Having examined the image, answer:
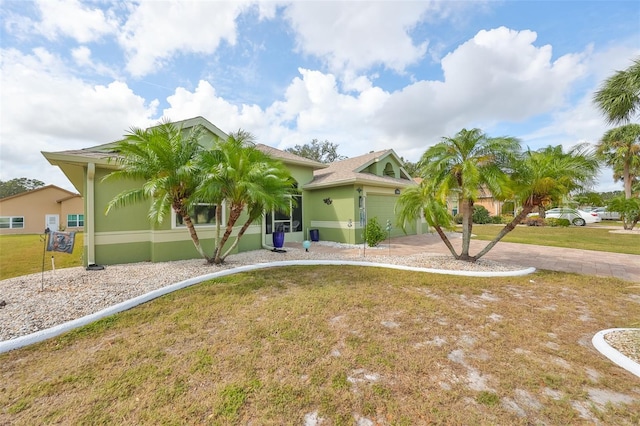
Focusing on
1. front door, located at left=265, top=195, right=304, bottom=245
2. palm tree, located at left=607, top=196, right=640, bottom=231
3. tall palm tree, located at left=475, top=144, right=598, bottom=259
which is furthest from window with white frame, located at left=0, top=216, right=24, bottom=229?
palm tree, located at left=607, top=196, right=640, bottom=231

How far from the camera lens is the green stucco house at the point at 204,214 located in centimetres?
775

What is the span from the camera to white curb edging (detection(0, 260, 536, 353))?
381 cm

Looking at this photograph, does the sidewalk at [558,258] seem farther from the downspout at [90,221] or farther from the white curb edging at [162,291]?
the downspout at [90,221]

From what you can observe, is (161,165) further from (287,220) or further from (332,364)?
(287,220)

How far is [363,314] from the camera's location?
4684mm

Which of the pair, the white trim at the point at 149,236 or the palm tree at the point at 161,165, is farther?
the white trim at the point at 149,236

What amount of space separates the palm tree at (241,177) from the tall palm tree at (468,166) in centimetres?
480

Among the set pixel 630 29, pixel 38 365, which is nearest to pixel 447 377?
pixel 38 365

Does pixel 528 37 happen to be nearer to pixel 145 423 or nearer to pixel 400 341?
pixel 400 341

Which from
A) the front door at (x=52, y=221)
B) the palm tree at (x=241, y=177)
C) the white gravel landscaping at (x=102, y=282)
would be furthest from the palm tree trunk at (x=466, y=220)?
the front door at (x=52, y=221)

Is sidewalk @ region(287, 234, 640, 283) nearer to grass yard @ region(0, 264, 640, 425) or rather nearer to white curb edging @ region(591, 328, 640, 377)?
grass yard @ region(0, 264, 640, 425)

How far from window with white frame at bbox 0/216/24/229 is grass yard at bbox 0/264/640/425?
36.8 m

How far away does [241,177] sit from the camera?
687 cm

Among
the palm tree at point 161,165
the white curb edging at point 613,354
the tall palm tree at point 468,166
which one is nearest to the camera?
the white curb edging at point 613,354
